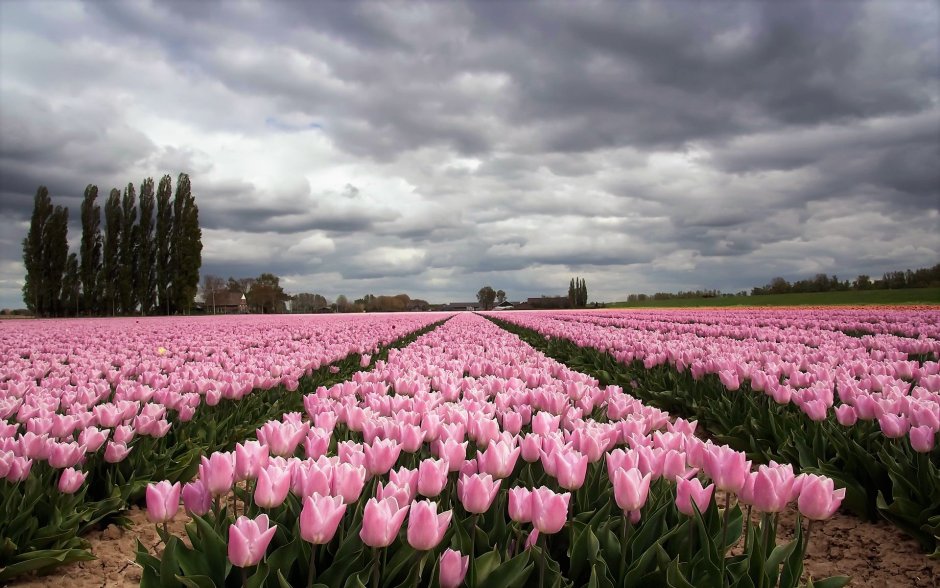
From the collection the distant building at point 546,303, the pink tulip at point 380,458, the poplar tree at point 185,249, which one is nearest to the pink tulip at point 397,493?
the pink tulip at point 380,458

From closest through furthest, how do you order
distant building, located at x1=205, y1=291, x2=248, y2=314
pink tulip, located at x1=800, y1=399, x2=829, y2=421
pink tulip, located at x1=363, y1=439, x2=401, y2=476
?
1. pink tulip, located at x1=363, y1=439, x2=401, y2=476
2. pink tulip, located at x1=800, y1=399, x2=829, y2=421
3. distant building, located at x1=205, y1=291, x2=248, y2=314

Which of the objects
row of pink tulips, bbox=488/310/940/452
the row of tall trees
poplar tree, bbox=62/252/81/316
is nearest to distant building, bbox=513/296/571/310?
the row of tall trees

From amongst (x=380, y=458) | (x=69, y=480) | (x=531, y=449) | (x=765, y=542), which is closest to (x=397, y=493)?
(x=380, y=458)

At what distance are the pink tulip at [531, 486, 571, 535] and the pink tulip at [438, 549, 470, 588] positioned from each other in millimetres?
283

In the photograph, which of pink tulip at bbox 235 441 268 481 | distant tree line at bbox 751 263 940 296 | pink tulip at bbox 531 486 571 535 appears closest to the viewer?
pink tulip at bbox 531 486 571 535

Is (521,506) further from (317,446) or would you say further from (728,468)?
(317,446)

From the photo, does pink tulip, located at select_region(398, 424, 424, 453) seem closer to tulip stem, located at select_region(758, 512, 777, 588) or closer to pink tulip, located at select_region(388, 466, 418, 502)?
pink tulip, located at select_region(388, 466, 418, 502)

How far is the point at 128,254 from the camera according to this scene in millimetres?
50844

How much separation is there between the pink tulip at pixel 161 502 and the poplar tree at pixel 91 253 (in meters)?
57.1

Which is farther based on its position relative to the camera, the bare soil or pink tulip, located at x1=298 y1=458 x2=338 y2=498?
the bare soil

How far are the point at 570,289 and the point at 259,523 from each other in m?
105

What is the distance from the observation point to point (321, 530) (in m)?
1.71

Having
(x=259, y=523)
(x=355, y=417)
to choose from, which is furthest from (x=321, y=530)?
(x=355, y=417)

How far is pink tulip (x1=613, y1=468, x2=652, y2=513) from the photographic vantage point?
198 cm
